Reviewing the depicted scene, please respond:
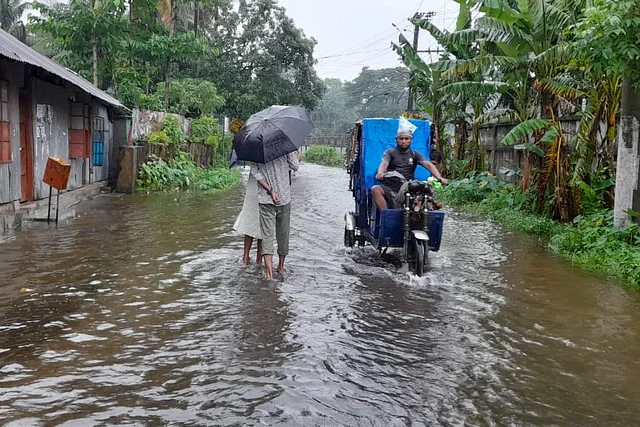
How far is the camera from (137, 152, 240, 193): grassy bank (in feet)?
62.5

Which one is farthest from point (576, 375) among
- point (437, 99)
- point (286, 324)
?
point (437, 99)

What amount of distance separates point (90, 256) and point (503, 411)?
21.2 ft

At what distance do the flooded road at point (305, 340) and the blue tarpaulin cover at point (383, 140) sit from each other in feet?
4.60

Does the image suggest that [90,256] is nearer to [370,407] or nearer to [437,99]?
[370,407]

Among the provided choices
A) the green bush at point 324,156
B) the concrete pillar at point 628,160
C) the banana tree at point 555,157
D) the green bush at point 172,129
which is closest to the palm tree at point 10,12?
the green bush at point 324,156

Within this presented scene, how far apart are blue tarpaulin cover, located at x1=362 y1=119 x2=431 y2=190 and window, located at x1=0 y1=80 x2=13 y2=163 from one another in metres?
6.45

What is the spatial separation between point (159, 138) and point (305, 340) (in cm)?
1659

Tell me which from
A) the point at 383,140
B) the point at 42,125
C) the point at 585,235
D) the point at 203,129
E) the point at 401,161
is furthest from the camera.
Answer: the point at 203,129

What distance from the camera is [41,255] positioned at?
8562mm

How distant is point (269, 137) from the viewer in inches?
285

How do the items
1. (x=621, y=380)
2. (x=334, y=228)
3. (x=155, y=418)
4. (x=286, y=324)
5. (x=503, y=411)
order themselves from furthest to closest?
1. (x=334, y=228)
2. (x=286, y=324)
3. (x=621, y=380)
4. (x=503, y=411)
5. (x=155, y=418)

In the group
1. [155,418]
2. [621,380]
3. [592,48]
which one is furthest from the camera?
[592,48]

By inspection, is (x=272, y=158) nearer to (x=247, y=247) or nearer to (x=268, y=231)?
(x=268, y=231)

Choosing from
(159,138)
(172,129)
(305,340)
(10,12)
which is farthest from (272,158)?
(10,12)
